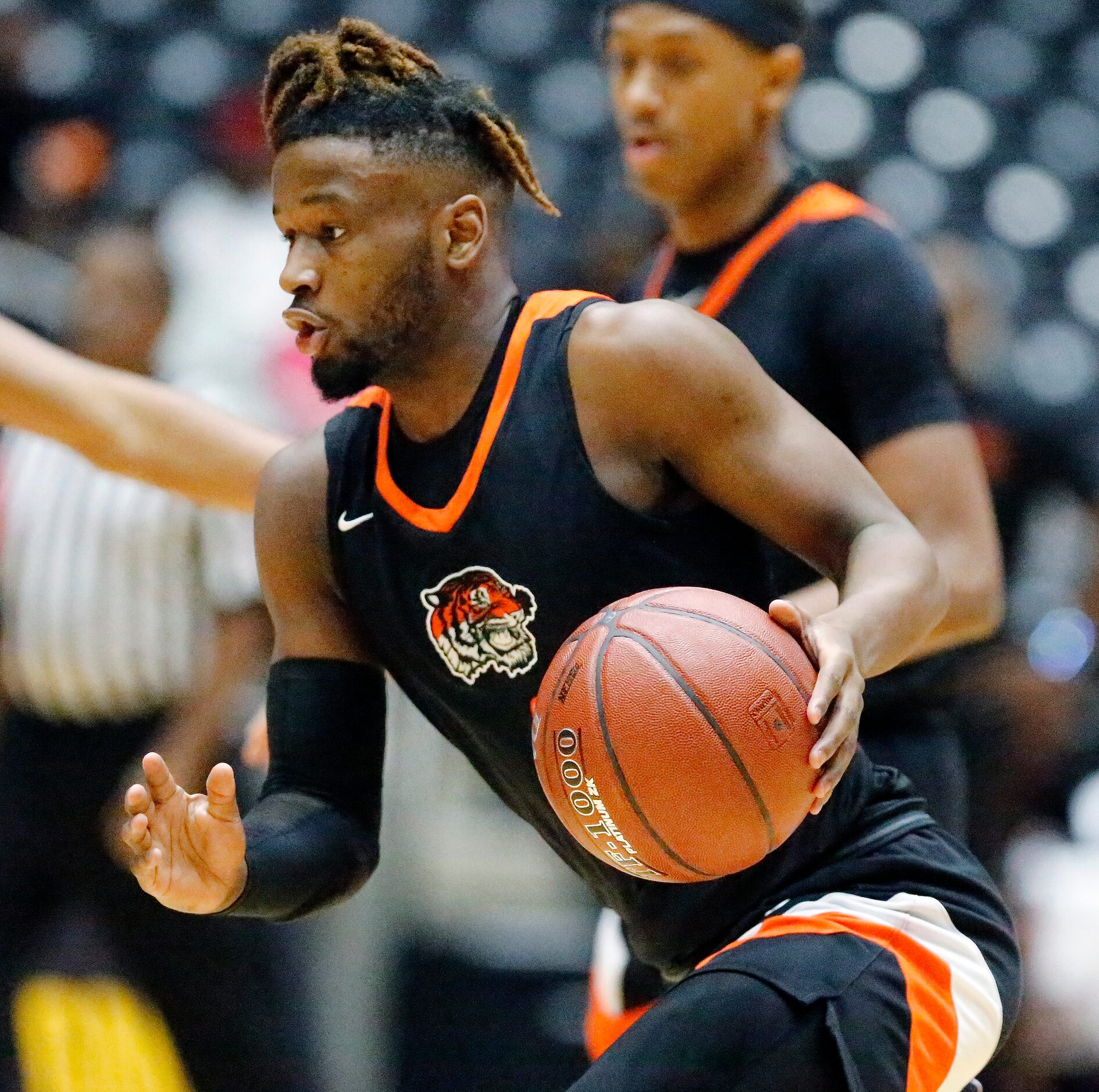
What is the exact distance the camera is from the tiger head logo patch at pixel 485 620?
9.61 ft

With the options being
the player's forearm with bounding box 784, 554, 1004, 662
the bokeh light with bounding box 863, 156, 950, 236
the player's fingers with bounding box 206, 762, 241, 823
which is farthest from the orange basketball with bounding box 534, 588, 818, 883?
the bokeh light with bounding box 863, 156, 950, 236

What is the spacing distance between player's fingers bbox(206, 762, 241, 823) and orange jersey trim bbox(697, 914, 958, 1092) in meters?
0.73

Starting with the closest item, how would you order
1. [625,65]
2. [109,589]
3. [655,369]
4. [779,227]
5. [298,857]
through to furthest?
[655,369] → [298,857] → [779,227] → [625,65] → [109,589]

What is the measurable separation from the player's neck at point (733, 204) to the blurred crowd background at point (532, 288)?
196cm

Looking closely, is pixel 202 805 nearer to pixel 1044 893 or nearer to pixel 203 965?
pixel 203 965

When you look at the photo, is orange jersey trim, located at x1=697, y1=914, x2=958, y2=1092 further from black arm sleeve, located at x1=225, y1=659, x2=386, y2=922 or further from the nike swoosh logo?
the nike swoosh logo

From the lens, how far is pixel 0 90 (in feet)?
28.4

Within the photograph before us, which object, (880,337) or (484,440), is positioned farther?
(880,337)

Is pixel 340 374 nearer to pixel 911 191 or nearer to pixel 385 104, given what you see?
pixel 385 104

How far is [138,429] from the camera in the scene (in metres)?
3.74

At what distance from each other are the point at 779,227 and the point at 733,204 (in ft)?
0.52

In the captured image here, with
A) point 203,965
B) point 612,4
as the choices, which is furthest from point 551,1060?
point 612,4

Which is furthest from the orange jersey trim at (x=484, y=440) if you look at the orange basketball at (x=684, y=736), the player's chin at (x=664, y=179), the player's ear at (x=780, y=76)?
the player's ear at (x=780, y=76)

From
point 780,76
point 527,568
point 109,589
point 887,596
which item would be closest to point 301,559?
point 527,568
